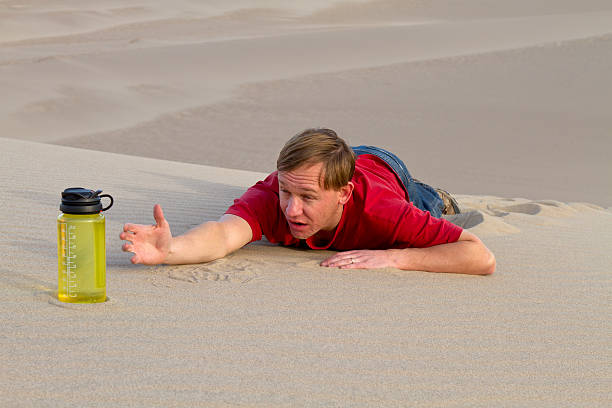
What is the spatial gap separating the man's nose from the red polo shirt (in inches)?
13.1

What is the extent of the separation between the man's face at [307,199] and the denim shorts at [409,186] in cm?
85

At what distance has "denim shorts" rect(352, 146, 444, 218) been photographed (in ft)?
13.6

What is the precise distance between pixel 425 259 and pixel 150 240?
4.23 feet

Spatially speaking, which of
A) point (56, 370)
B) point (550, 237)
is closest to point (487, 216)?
point (550, 237)

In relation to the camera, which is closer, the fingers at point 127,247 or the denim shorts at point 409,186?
the fingers at point 127,247

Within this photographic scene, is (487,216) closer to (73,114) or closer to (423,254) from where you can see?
(423,254)

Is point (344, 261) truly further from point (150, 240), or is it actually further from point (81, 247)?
point (81, 247)

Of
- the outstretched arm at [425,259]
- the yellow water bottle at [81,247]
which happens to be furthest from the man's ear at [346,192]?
the yellow water bottle at [81,247]

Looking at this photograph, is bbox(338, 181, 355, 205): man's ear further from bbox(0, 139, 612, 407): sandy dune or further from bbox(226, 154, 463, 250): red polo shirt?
bbox(0, 139, 612, 407): sandy dune

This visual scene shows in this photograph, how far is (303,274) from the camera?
330cm

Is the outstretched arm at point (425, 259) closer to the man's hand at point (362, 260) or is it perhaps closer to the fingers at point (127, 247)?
the man's hand at point (362, 260)

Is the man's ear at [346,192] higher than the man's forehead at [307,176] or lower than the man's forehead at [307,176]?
lower

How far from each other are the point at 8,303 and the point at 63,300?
193 mm

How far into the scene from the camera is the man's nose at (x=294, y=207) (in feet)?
10.4
